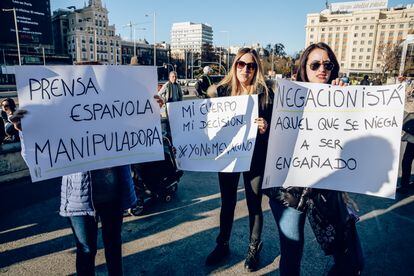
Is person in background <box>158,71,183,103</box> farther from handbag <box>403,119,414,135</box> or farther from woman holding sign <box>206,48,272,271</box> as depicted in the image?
woman holding sign <box>206,48,272,271</box>

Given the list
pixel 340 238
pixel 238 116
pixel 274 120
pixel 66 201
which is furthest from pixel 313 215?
pixel 66 201

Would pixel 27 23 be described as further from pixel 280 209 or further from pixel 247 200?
pixel 280 209

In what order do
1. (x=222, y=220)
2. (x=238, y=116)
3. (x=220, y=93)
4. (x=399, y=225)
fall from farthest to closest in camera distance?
(x=399, y=225), (x=222, y=220), (x=220, y=93), (x=238, y=116)

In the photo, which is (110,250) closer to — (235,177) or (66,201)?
(66,201)

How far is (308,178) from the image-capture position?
204 cm

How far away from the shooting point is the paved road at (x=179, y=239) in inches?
108

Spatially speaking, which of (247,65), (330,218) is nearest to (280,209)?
(330,218)

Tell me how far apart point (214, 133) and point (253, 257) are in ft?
3.95

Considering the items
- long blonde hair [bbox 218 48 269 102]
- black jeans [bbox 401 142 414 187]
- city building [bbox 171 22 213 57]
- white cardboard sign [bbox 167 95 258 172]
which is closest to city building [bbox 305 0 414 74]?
city building [bbox 171 22 213 57]

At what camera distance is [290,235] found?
6.61ft

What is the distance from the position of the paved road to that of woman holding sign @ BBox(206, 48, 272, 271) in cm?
18

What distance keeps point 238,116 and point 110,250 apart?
147cm

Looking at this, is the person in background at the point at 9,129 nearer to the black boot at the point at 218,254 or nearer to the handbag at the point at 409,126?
the black boot at the point at 218,254

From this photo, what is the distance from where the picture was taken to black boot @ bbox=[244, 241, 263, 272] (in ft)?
8.74
